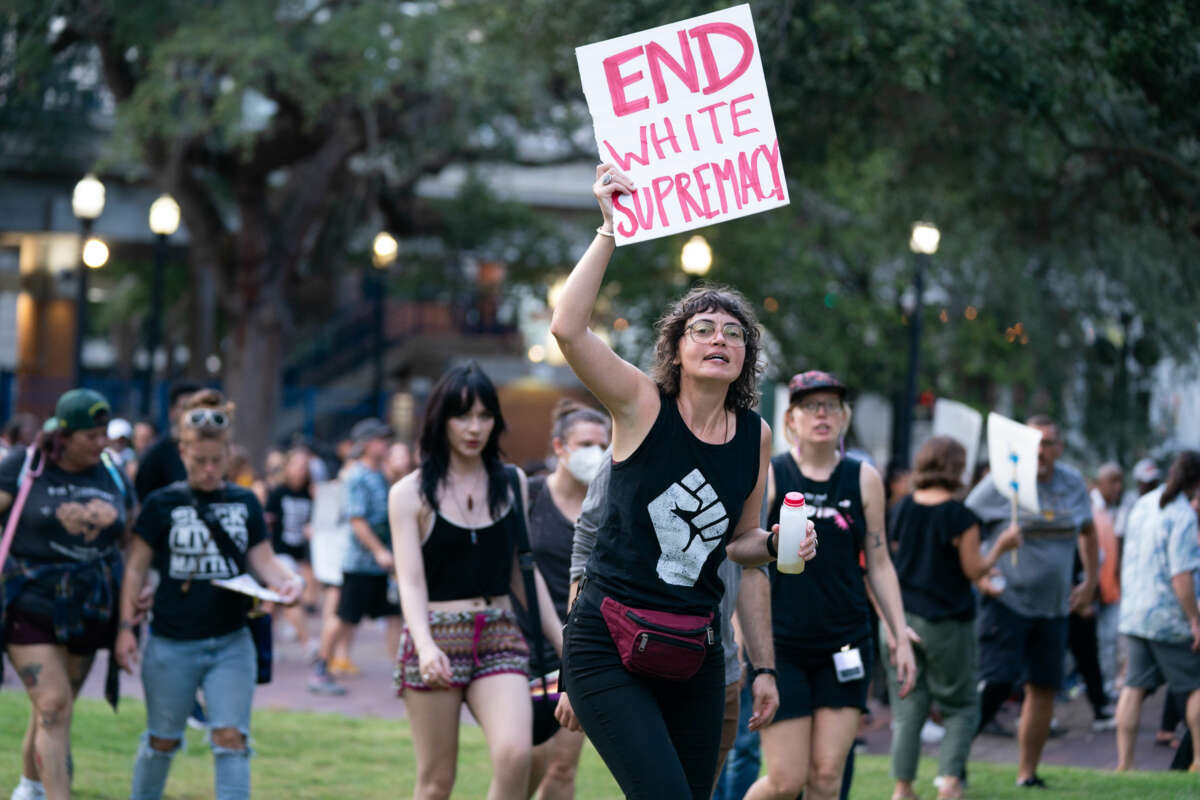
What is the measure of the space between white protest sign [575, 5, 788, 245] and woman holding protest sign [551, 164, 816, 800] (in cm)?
15

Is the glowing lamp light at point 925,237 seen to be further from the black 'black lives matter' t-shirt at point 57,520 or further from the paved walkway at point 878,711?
the black 'black lives matter' t-shirt at point 57,520

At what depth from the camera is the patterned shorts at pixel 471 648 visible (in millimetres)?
5480

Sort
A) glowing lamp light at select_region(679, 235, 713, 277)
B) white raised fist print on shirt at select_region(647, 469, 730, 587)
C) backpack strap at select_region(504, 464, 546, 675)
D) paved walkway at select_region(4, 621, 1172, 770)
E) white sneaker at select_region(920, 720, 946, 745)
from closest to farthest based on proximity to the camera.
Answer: white raised fist print on shirt at select_region(647, 469, 730, 587) < backpack strap at select_region(504, 464, 546, 675) < paved walkway at select_region(4, 621, 1172, 770) < white sneaker at select_region(920, 720, 946, 745) < glowing lamp light at select_region(679, 235, 713, 277)

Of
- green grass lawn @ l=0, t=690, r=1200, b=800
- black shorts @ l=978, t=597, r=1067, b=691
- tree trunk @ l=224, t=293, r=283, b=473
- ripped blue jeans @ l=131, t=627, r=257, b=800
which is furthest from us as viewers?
tree trunk @ l=224, t=293, r=283, b=473

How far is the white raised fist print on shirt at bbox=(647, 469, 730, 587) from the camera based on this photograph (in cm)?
414

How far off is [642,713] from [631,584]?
0.36m

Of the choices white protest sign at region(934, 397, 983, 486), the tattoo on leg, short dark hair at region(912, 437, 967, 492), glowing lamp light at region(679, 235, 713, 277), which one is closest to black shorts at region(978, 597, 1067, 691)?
short dark hair at region(912, 437, 967, 492)

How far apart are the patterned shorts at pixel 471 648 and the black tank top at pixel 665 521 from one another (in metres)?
1.41

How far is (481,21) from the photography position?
67.6 feet

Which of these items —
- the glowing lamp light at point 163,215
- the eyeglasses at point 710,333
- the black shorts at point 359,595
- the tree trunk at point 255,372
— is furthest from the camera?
the tree trunk at point 255,372

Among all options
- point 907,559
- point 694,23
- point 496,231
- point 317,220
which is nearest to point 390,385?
point 496,231

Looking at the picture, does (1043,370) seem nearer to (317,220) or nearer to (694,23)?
(317,220)

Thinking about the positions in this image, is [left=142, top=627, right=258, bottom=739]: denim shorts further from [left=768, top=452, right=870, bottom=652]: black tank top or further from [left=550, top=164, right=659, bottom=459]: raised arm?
[left=550, top=164, right=659, bottom=459]: raised arm

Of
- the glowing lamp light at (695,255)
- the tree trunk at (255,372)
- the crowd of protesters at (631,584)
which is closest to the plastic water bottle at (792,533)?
the crowd of protesters at (631,584)
